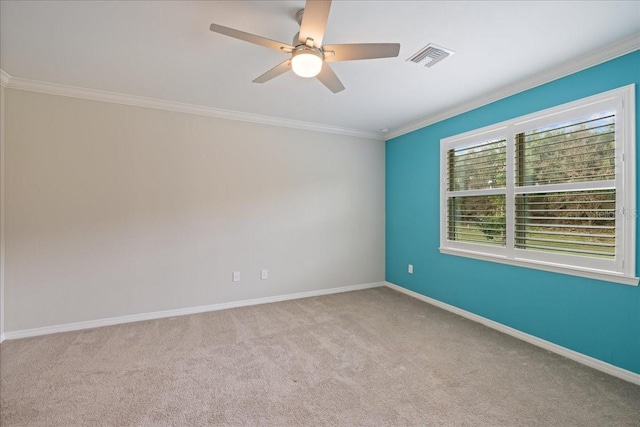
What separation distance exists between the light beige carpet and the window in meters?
0.91

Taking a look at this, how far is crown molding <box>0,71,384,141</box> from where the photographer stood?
9.21 ft

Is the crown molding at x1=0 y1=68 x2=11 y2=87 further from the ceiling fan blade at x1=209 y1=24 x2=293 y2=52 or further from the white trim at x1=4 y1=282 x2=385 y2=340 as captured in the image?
the ceiling fan blade at x1=209 y1=24 x2=293 y2=52

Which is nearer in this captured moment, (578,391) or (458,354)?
(578,391)

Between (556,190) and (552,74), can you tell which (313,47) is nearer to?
(552,74)

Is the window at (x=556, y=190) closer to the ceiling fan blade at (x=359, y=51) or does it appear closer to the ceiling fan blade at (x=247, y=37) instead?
the ceiling fan blade at (x=359, y=51)

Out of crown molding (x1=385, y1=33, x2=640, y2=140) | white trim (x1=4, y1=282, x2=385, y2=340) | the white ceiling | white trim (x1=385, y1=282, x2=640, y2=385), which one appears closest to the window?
crown molding (x1=385, y1=33, x2=640, y2=140)

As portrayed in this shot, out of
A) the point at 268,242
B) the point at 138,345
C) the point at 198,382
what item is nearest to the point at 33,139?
the point at 138,345

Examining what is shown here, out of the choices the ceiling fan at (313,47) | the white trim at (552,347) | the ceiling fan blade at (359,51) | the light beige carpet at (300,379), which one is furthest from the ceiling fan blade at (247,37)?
the white trim at (552,347)

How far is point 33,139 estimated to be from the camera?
2.86 m

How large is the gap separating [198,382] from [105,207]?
7.28 feet

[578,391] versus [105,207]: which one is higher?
[105,207]

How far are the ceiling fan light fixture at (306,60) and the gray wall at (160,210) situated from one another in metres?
2.13

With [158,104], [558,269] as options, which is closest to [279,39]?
[158,104]

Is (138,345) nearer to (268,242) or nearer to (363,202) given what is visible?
(268,242)
